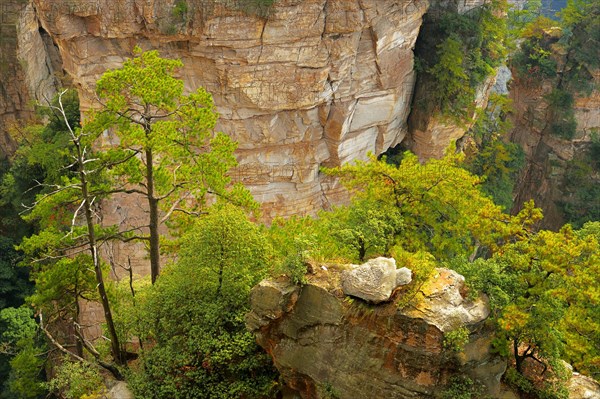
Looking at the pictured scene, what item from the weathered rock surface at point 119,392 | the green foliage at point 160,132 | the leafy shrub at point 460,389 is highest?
the green foliage at point 160,132

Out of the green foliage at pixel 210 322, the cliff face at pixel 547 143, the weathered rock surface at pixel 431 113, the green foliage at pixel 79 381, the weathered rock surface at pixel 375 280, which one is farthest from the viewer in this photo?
the cliff face at pixel 547 143

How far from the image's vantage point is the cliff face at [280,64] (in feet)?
63.3

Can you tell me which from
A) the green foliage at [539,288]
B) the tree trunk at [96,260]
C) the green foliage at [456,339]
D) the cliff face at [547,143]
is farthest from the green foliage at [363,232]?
the cliff face at [547,143]

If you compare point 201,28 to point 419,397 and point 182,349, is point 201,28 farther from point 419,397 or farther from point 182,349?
point 419,397

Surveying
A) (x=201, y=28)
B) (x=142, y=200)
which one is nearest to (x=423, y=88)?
(x=201, y=28)

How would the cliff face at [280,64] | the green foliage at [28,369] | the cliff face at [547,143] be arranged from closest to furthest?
1. the green foliage at [28,369]
2. the cliff face at [280,64]
3. the cliff face at [547,143]

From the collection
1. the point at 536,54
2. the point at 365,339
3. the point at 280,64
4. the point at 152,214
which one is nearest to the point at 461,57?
the point at 280,64

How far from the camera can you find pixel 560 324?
10492mm

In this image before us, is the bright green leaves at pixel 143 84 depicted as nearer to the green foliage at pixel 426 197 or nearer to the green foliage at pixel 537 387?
the green foliage at pixel 426 197

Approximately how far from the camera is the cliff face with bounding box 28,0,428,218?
19297 millimetres

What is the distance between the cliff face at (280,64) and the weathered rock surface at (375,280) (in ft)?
43.1

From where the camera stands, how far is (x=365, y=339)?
9211 millimetres

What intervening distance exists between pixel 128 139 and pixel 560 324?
9.24 meters

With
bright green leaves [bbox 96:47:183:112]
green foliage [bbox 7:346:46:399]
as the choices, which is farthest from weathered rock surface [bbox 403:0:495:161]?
green foliage [bbox 7:346:46:399]
